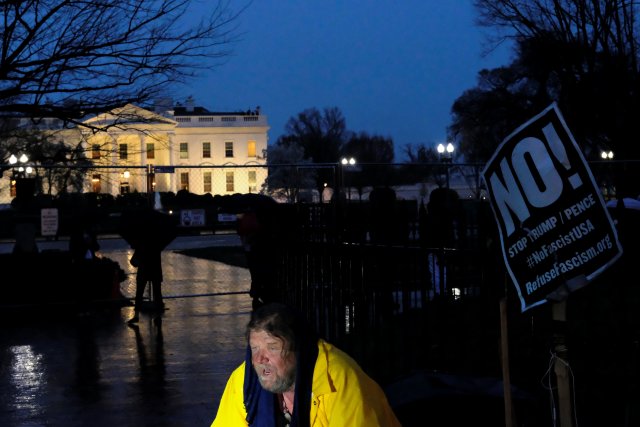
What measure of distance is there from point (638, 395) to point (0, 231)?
24183mm

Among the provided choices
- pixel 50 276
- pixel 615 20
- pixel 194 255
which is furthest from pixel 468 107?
pixel 50 276

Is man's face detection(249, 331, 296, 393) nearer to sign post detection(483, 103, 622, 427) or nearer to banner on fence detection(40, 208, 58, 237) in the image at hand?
sign post detection(483, 103, 622, 427)

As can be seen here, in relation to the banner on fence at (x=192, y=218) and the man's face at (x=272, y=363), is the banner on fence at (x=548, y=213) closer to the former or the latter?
the man's face at (x=272, y=363)

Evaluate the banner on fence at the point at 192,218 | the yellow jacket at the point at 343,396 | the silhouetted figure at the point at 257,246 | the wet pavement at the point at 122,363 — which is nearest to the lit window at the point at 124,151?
the silhouetted figure at the point at 257,246

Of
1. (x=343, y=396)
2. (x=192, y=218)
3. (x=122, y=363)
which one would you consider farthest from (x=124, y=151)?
(x=343, y=396)

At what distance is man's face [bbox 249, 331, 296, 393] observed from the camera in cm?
400

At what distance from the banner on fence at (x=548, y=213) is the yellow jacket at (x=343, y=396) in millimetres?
1064

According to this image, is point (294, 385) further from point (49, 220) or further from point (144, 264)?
point (49, 220)

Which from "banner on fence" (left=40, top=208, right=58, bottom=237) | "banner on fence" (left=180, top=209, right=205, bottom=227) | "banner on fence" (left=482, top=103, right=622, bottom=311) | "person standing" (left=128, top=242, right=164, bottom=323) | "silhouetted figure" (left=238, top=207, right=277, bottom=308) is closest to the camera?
"banner on fence" (left=482, top=103, right=622, bottom=311)

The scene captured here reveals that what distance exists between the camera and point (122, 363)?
35.8ft

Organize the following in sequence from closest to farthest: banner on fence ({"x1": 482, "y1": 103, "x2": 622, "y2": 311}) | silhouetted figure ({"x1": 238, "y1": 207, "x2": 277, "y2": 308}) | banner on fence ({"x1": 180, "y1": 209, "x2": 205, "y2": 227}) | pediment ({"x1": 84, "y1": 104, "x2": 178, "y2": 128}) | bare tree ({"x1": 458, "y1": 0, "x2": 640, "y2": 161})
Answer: banner on fence ({"x1": 482, "y1": 103, "x2": 622, "y2": 311}), pediment ({"x1": 84, "y1": 104, "x2": 178, "y2": 128}), silhouetted figure ({"x1": 238, "y1": 207, "x2": 277, "y2": 308}), banner on fence ({"x1": 180, "y1": 209, "x2": 205, "y2": 227}), bare tree ({"x1": 458, "y1": 0, "x2": 640, "y2": 161})

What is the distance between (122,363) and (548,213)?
7425 millimetres

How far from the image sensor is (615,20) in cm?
2928

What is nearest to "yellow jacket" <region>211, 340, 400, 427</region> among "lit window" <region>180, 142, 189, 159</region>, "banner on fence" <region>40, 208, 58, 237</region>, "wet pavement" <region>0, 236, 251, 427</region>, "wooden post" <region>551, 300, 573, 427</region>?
"wooden post" <region>551, 300, 573, 427</region>
